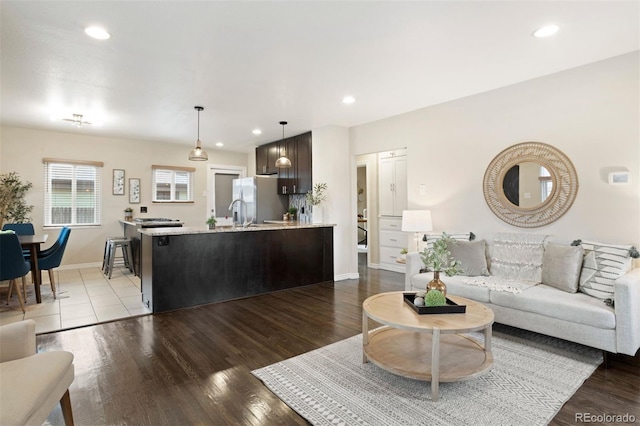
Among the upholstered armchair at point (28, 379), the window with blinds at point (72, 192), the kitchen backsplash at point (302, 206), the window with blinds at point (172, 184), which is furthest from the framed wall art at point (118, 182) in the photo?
the upholstered armchair at point (28, 379)

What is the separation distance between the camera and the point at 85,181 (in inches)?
258

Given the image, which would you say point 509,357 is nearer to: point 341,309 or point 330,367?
point 330,367

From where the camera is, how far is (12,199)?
5.75 m

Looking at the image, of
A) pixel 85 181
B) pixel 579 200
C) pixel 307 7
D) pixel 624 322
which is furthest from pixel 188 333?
pixel 85 181

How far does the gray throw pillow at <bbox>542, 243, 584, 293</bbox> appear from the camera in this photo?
2954 millimetres

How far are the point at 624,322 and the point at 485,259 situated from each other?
139cm

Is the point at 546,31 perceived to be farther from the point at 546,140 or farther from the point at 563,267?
the point at 563,267

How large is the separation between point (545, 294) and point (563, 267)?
354mm

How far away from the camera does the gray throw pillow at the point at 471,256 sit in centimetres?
361

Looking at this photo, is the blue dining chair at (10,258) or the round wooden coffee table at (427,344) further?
the blue dining chair at (10,258)

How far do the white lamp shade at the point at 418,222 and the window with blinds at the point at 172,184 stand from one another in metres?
5.38

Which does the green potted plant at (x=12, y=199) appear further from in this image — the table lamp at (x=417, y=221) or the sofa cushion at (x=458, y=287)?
the sofa cushion at (x=458, y=287)

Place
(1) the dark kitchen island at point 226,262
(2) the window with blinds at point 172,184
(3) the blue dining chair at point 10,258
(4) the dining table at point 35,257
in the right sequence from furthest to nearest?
(2) the window with blinds at point 172,184
(4) the dining table at point 35,257
(1) the dark kitchen island at point 226,262
(3) the blue dining chair at point 10,258
